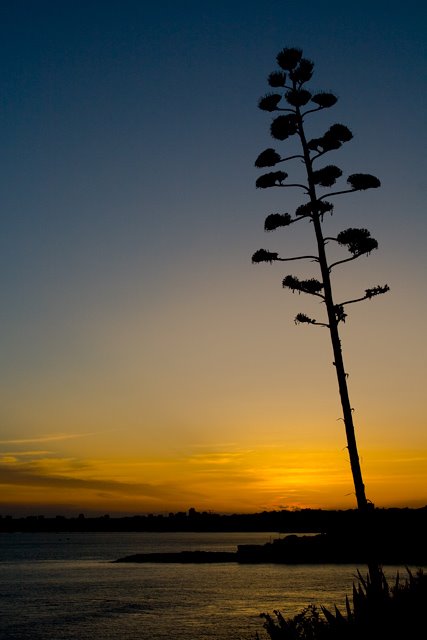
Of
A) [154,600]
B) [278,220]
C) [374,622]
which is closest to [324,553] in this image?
[154,600]

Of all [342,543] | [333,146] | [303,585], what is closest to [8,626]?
[303,585]

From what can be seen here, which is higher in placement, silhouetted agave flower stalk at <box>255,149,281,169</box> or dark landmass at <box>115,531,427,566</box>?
silhouetted agave flower stalk at <box>255,149,281,169</box>

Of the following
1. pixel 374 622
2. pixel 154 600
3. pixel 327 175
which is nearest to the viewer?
pixel 374 622

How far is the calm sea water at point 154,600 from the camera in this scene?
43.4 metres

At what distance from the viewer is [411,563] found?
4279 inches

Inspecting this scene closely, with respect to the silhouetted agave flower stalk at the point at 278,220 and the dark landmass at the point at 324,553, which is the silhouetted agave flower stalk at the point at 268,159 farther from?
the dark landmass at the point at 324,553

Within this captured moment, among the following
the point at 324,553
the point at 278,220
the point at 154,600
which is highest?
the point at 278,220

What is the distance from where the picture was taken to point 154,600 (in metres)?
63.6

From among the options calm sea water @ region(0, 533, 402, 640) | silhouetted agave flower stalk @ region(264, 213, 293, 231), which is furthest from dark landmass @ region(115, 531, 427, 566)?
silhouetted agave flower stalk @ region(264, 213, 293, 231)

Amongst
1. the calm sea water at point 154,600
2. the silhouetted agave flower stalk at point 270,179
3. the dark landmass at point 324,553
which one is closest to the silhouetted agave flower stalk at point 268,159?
the silhouetted agave flower stalk at point 270,179

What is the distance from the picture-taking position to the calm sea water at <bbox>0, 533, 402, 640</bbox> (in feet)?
143

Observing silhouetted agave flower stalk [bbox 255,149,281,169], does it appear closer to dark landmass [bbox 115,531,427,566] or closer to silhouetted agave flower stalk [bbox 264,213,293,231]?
silhouetted agave flower stalk [bbox 264,213,293,231]

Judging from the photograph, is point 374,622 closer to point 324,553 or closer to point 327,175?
point 327,175

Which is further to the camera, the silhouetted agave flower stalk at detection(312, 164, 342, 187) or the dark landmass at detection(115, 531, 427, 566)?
the dark landmass at detection(115, 531, 427, 566)
